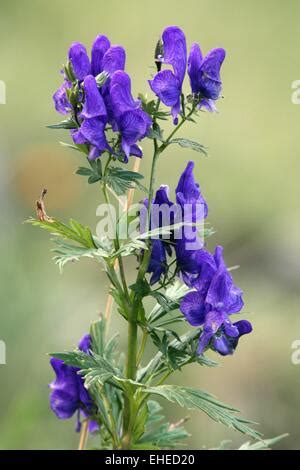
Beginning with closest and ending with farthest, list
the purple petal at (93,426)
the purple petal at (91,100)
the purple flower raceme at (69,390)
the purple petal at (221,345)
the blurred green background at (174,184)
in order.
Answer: the purple petal at (91,100) < the purple petal at (221,345) < the purple flower raceme at (69,390) < the purple petal at (93,426) < the blurred green background at (174,184)

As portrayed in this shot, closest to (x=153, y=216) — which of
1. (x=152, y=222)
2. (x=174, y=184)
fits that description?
(x=152, y=222)

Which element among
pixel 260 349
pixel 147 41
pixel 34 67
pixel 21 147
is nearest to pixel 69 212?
pixel 21 147

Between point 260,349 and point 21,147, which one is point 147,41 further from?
point 260,349

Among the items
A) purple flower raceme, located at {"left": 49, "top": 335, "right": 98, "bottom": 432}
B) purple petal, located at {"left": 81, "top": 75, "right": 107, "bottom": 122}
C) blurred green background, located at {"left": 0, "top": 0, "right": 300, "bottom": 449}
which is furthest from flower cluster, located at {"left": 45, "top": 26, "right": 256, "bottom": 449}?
blurred green background, located at {"left": 0, "top": 0, "right": 300, "bottom": 449}

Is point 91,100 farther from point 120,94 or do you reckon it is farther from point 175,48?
point 175,48

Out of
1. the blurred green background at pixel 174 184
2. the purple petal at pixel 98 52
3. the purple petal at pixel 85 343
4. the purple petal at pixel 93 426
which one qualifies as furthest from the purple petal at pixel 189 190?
the blurred green background at pixel 174 184

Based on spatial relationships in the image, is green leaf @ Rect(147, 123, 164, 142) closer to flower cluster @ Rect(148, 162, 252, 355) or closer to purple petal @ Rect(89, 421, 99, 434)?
flower cluster @ Rect(148, 162, 252, 355)

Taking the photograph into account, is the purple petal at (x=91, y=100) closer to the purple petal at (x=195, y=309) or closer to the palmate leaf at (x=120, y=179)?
the palmate leaf at (x=120, y=179)
